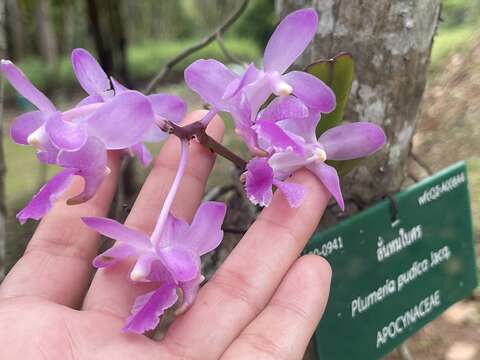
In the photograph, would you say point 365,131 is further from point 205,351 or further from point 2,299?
point 2,299

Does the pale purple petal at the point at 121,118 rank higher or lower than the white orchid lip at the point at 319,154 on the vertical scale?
higher

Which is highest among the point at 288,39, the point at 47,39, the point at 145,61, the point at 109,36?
the point at 288,39

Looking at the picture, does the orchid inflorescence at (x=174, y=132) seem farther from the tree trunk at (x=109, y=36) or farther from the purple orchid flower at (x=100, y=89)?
the tree trunk at (x=109, y=36)

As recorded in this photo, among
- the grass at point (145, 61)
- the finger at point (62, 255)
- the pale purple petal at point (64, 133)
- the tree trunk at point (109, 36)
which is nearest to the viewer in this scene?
the pale purple petal at point (64, 133)

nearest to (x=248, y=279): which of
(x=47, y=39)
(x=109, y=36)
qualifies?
(x=109, y=36)

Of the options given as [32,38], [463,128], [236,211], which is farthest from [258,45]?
[236,211]

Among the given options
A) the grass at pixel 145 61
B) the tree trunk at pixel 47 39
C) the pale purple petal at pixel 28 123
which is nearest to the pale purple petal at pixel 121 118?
the pale purple petal at pixel 28 123

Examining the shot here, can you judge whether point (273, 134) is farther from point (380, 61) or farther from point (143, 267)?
point (380, 61)

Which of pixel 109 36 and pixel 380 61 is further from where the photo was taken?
pixel 109 36
